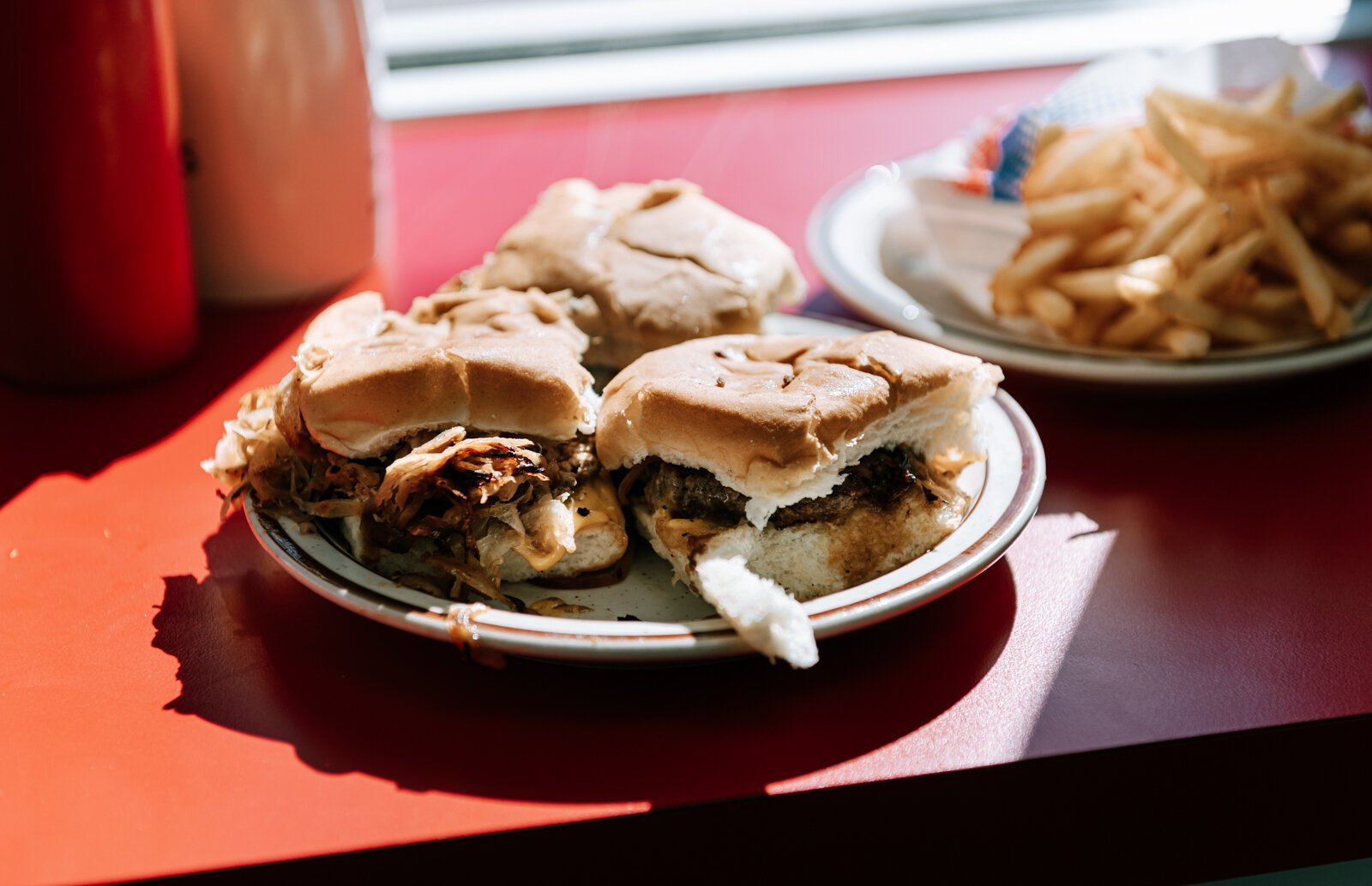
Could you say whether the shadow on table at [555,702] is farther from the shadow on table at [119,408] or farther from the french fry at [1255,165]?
the french fry at [1255,165]

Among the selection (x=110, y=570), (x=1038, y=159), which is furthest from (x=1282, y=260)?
(x=110, y=570)

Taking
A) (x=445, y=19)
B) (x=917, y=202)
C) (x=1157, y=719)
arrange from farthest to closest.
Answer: (x=445, y=19)
(x=917, y=202)
(x=1157, y=719)

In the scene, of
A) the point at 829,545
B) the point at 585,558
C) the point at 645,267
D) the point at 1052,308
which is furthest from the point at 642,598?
the point at 1052,308

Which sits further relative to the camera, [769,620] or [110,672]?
[110,672]

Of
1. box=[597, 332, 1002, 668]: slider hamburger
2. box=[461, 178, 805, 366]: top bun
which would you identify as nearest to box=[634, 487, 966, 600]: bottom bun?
box=[597, 332, 1002, 668]: slider hamburger

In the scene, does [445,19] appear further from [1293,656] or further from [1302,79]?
[1293,656]

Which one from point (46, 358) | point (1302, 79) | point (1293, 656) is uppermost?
point (1302, 79)

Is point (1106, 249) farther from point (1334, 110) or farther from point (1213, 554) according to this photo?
point (1213, 554)
